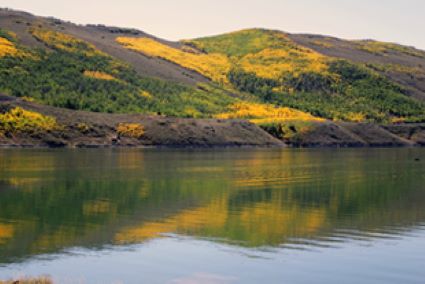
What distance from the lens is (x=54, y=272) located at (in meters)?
25.7

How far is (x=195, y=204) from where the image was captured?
46438 mm

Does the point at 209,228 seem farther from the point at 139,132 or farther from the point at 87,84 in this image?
the point at 87,84

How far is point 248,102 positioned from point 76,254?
170622mm

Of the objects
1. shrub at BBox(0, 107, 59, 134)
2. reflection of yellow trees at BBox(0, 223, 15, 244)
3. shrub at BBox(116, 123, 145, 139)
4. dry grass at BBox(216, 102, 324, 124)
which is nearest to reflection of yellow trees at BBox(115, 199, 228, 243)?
reflection of yellow trees at BBox(0, 223, 15, 244)

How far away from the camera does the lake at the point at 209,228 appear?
88.0 ft

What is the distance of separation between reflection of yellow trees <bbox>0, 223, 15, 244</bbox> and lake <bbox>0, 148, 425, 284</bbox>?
0.08m

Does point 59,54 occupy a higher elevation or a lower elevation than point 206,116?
higher

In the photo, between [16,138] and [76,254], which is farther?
[16,138]

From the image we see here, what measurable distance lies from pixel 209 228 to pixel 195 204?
32.8 feet

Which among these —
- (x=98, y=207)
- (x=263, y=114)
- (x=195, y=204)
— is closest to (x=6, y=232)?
(x=98, y=207)

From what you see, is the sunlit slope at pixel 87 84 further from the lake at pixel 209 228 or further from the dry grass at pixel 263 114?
the lake at pixel 209 228

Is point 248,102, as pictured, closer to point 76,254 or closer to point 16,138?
point 16,138

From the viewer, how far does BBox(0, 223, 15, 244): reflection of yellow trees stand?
104 feet

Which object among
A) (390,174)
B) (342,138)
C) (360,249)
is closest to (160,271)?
(360,249)
